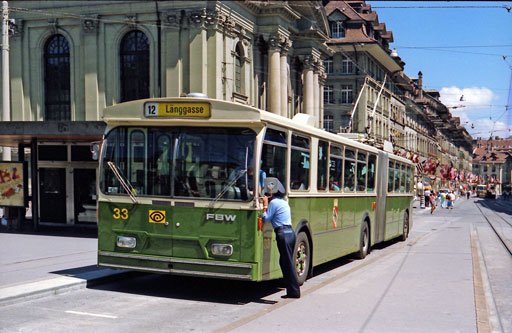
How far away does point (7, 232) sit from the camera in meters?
20.1

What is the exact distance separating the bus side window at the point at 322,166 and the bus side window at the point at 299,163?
0.65 meters

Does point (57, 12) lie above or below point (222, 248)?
above

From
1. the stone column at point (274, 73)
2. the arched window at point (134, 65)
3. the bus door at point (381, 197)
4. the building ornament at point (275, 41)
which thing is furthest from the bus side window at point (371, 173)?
the building ornament at point (275, 41)

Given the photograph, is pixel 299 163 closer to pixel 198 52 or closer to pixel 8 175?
pixel 8 175

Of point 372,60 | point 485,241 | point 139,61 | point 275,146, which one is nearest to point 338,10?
point 372,60

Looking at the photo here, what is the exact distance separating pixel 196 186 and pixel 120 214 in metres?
1.31

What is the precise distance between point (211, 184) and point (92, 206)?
11807 mm

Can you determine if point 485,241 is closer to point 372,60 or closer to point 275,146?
point 275,146

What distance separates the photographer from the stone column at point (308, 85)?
50.7 m

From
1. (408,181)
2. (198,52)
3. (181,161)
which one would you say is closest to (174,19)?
(198,52)

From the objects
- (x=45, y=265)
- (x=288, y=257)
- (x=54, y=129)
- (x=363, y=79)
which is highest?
(x=363, y=79)

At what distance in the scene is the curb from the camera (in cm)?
873

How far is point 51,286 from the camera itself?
9.45m

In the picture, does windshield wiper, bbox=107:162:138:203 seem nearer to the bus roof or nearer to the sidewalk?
the bus roof
